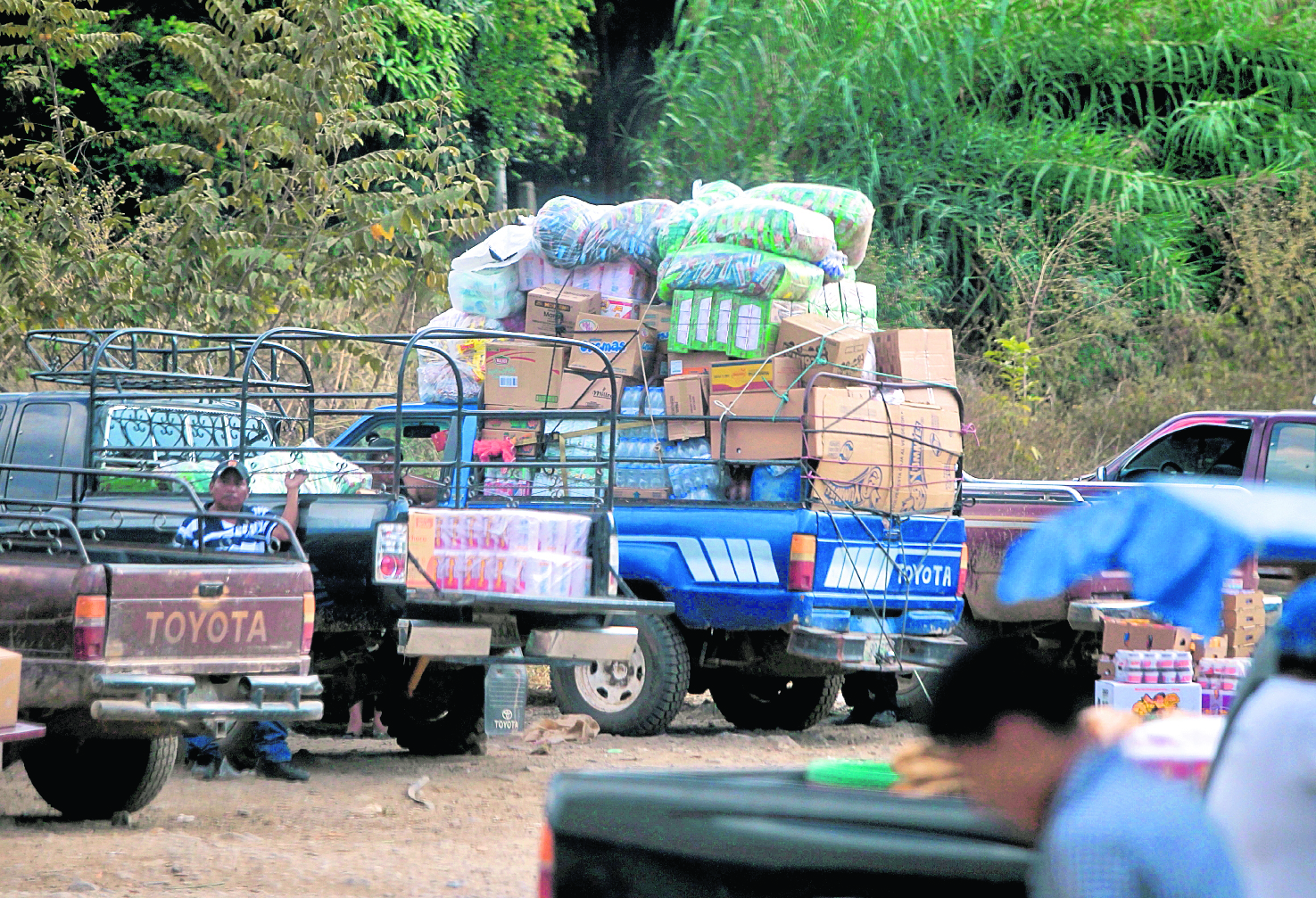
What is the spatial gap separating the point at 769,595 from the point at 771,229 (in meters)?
2.28

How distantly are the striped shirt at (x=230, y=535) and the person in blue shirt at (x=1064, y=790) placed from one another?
5.50 m

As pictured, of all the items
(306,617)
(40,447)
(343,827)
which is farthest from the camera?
(40,447)

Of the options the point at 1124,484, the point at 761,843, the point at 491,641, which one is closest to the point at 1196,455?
the point at 1124,484

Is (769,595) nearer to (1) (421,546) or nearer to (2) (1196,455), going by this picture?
(1) (421,546)

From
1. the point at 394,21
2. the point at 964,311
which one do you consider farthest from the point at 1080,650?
the point at 394,21

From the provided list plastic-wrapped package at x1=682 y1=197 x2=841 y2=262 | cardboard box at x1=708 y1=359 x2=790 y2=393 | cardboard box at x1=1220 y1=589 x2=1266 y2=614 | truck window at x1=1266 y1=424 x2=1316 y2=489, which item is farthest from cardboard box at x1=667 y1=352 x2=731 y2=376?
truck window at x1=1266 y1=424 x2=1316 y2=489

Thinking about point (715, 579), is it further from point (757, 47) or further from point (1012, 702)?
point (757, 47)

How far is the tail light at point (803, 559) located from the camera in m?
8.70

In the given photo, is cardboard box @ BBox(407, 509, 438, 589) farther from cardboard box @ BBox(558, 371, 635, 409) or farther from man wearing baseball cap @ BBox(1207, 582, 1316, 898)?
man wearing baseball cap @ BBox(1207, 582, 1316, 898)

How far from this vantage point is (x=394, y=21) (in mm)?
21125

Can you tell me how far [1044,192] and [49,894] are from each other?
17.1 m

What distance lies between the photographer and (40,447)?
326 inches

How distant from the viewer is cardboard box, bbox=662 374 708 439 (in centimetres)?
945

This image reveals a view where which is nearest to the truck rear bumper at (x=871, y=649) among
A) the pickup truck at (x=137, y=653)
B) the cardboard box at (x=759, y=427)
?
the cardboard box at (x=759, y=427)
